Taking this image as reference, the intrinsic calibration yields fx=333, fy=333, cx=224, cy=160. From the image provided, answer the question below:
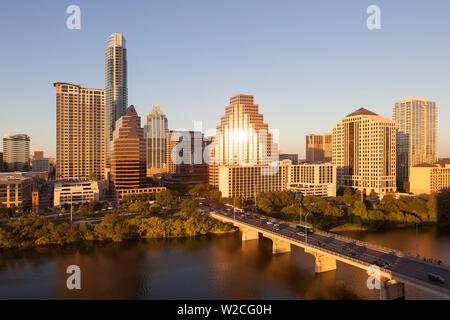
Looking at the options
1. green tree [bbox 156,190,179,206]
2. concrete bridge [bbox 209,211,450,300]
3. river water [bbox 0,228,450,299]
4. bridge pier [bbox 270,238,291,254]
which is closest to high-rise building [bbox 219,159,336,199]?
green tree [bbox 156,190,179,206]

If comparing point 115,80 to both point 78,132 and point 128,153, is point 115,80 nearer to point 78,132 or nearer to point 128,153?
point 78,132

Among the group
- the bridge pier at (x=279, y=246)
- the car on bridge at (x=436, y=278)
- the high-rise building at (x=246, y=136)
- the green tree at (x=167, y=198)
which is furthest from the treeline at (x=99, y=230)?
the high-rise building at (x=246, y=136)

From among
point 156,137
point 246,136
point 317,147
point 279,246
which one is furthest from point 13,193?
point 317,147

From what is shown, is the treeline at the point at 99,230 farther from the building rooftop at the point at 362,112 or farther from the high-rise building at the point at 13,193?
the building rooftop at the point at 362,112

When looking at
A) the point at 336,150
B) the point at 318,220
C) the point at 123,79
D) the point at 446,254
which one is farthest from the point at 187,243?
the point at 123,79

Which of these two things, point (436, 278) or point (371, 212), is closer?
point (436, 278)

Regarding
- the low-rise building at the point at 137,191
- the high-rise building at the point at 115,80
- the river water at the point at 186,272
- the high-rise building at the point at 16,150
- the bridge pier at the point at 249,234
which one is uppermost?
the high-rise building at the point at 115,80

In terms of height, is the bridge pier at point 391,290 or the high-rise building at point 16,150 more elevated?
the high-rise building at point 16,150
